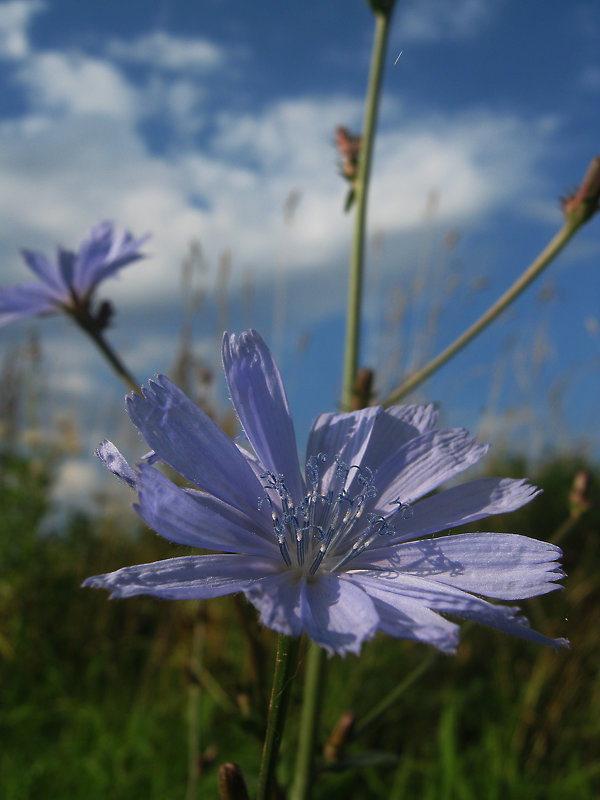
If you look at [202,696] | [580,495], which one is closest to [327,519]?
[580,495]

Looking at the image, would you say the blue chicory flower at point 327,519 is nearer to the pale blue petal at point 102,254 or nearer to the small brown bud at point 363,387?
the small brown bud at point 363,387

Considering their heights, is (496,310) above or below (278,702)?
above

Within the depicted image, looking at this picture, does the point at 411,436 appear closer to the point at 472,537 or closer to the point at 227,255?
the point at 472,537

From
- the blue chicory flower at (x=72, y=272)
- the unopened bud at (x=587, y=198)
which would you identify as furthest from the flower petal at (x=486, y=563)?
the blue chicory flower at (x=72, y=272)

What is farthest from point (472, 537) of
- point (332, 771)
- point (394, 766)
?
point (394, 766)

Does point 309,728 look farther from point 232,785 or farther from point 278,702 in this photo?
point 278,702

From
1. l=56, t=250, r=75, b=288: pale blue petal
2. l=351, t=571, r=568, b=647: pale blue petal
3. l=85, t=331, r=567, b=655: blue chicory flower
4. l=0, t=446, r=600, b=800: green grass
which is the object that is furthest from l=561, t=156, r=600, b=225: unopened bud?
l=0, t=446, r=600, b=800: green grass
